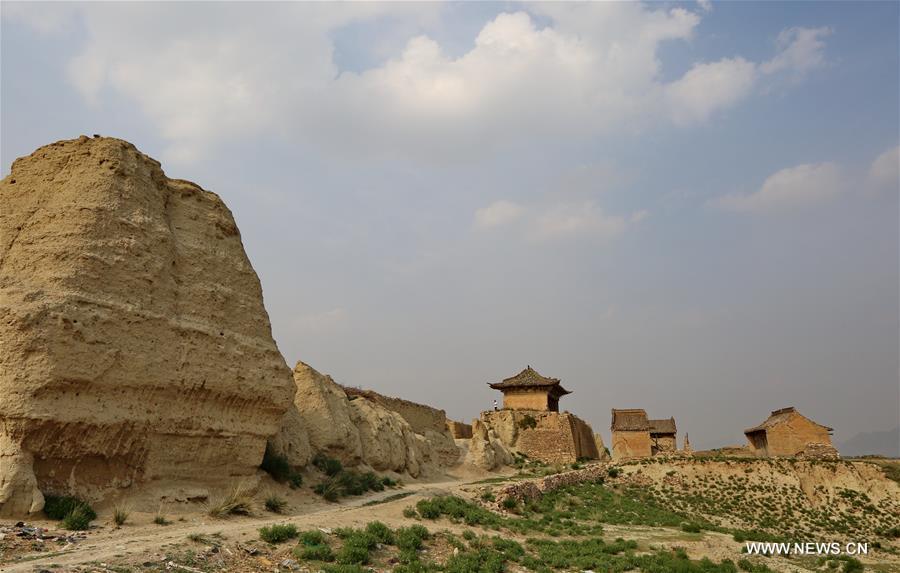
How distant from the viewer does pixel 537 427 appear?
109ft

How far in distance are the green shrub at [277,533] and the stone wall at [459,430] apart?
879 inches

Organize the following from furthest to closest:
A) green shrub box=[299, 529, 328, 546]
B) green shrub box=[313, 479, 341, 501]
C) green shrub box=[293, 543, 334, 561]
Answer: green shrub box=[313, 479, 341, 501] < green shrub box=[299, 529, 328, 546] < green shrub box=[293, 543, 334, 561]

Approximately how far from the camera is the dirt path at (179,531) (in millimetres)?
7016

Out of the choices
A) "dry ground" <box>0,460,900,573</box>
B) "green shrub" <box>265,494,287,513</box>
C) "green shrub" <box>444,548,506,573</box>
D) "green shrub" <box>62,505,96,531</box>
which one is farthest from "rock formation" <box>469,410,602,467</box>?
"green shrub" <box>62,505,96,531</box>

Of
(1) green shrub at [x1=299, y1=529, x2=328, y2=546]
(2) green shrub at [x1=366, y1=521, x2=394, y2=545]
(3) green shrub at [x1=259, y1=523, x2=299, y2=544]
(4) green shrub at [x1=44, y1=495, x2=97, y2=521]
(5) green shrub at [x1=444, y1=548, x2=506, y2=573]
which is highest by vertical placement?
(4) green shrub at [x1=44, y1=495, x2=97, y2=521]

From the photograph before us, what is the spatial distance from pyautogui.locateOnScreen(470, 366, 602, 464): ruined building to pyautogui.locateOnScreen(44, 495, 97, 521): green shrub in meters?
22.4

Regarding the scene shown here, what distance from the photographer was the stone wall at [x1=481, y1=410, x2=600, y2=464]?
32.4 m

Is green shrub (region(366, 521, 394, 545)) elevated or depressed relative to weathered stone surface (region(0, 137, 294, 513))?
depressed

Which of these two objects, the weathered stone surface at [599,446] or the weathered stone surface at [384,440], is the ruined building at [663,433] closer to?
the weathered stone surface at [599,446]

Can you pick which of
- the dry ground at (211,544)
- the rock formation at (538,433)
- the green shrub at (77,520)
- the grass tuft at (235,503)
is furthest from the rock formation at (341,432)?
the rock formation at (538,433)

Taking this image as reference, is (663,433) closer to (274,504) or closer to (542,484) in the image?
(542,484)

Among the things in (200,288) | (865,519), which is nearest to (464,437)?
(865,519)

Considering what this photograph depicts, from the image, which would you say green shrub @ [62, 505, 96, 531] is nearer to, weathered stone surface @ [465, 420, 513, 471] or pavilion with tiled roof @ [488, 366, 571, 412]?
weathered stone surface @ [465, 420, 513, 471]

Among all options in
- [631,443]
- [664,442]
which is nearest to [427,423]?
[631,443]
